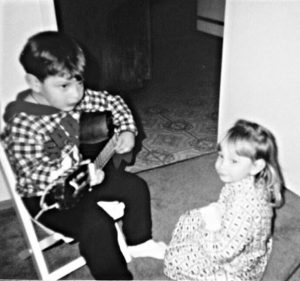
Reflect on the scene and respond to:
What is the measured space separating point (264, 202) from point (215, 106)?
48 centimetres

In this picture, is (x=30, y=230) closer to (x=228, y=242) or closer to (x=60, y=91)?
(x=60, y=91)

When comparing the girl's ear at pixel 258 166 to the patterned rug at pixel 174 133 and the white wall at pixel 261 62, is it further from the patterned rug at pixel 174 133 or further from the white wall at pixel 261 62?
the patterned rug at pixel 174 133

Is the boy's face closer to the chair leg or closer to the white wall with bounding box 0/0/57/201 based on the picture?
the white wall with bounding box 0/0/57/201

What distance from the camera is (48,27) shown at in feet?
1.93

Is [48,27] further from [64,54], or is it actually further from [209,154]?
→ [209,154]

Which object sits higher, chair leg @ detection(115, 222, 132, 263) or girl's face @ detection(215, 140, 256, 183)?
girl's face @ detection(215, 140, 256, 183)

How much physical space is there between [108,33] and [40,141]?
254mm

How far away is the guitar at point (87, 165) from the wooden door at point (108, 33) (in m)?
0.07

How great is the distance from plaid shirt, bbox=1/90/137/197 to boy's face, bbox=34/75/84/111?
12 mm

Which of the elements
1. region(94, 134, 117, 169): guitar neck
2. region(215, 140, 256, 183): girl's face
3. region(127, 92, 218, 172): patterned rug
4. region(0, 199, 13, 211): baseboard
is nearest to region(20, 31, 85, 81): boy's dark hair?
region(94, 134, 117, 169): guitar neck

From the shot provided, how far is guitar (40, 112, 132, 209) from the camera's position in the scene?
0.60 meters

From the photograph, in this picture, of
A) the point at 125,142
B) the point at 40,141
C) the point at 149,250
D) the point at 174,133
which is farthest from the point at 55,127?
the point at 174,133

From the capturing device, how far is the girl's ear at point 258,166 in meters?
0.69

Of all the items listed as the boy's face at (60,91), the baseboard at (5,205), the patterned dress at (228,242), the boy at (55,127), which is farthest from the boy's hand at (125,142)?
the baseboard at (5,205)
